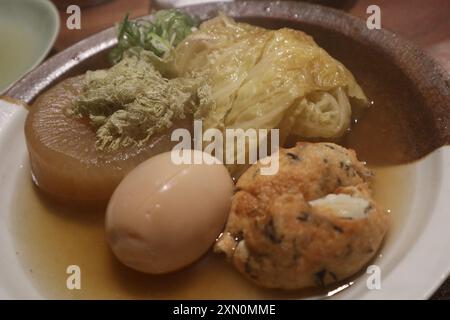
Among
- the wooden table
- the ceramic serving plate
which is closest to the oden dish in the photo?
the ceramic serving plate

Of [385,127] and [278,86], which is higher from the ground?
[278,86]

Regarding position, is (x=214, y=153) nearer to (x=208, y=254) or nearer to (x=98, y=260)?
(x=208, y=254)

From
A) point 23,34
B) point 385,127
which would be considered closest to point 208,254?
point 385,127

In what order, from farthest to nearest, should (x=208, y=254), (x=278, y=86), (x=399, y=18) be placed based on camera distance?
1. (x=399, y=18)
2. (x=278, y=86)
3. (x=208, y=254)

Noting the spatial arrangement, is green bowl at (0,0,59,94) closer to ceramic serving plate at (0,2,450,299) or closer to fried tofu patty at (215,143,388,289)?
ceramic serving plate at (0,2,450,299)

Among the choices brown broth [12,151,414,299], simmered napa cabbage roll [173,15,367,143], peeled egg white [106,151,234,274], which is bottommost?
brown broth [12,151,414,299]

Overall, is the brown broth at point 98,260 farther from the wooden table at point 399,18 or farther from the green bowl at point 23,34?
the green bowl at point 23,34

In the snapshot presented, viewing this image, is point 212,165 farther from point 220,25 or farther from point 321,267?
point 220,25
